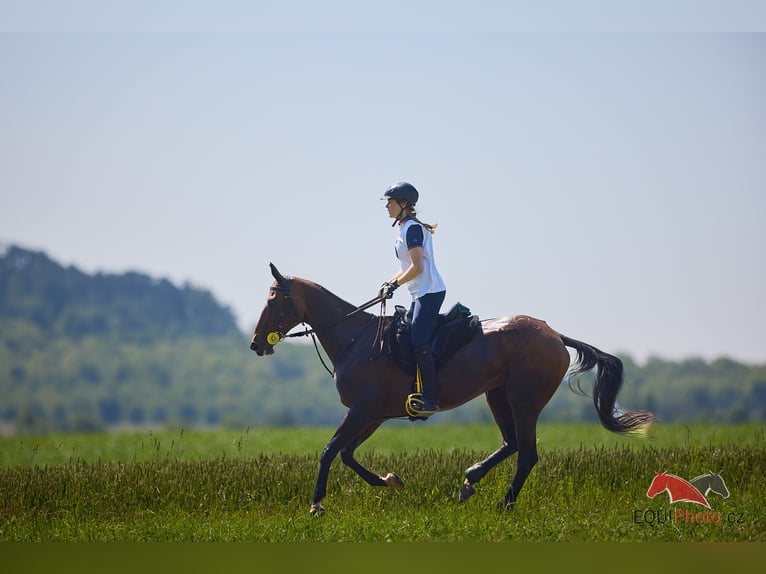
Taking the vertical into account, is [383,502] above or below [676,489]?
below

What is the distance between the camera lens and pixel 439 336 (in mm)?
10039

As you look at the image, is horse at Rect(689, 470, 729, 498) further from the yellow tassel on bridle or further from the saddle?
the yellow tassel on bridle

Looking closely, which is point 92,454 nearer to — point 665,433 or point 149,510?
point 149,510

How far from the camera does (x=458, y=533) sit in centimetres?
880

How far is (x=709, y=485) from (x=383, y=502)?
13.1ft

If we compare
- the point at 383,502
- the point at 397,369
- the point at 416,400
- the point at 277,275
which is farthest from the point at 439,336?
the point at 383,502

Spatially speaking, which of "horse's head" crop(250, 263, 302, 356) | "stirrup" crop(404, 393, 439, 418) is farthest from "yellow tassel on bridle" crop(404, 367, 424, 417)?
"horse's head" crop(250, 263, 302, 356)

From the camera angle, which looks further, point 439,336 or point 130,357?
point 130,357

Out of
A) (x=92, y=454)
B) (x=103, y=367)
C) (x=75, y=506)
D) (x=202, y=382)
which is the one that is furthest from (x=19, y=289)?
(x=75, y=506)

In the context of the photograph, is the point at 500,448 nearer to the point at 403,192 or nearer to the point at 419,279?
the point at 419,279

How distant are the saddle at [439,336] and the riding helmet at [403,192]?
4.26 feet

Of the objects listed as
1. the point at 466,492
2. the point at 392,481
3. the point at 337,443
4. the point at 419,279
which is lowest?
the point at 466,492

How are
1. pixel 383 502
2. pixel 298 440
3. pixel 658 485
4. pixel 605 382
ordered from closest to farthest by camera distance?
pixel 383 502, pixel 658 485, pixel 605 382, pixel 298 440

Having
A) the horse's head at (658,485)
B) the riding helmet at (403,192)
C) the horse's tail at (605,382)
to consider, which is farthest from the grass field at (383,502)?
the riding helmet at (403,192)
